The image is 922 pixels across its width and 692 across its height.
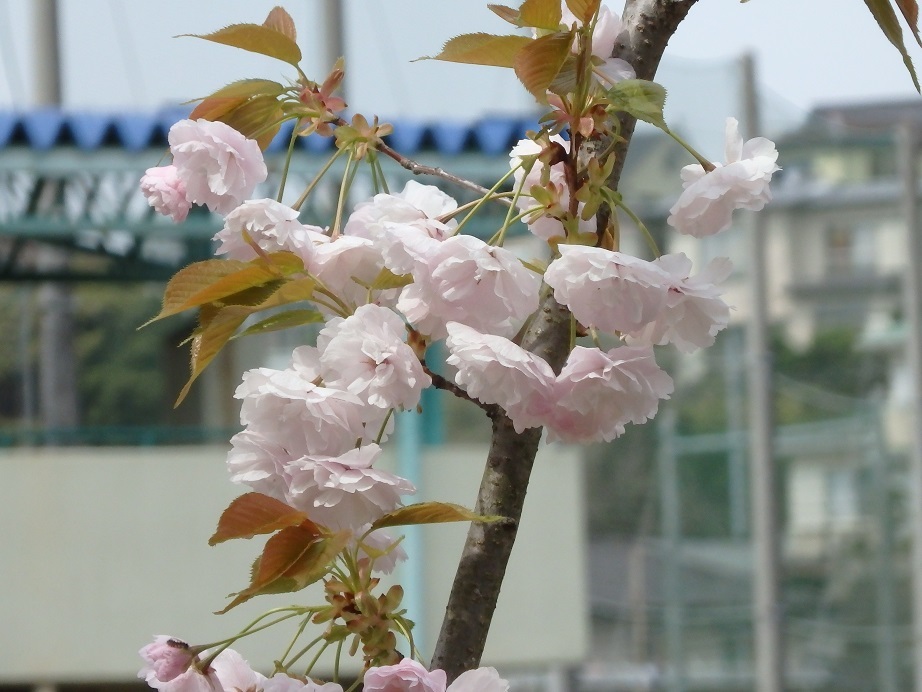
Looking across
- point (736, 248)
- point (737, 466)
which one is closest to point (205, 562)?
point (737, 466)

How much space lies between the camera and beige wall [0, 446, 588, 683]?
3578 millimetres

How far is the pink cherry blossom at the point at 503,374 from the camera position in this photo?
36 centimetres

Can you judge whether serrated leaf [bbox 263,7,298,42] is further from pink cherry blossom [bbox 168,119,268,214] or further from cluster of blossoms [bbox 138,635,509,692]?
cluster of blossoms [bbox 138,635,509,692]

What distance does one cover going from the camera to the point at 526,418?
0.37 meters

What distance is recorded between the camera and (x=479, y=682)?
37 centimetres

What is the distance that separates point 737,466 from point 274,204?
12.2 feet

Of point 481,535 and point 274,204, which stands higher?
point 274,204

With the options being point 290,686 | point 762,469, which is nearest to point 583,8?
point 290,686

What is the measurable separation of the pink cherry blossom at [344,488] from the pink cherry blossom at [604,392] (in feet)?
0.19

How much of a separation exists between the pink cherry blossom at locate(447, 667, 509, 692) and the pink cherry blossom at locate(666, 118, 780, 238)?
17cm

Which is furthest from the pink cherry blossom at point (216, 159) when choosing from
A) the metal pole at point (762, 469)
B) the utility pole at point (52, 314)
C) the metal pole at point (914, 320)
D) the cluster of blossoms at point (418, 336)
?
the utility pole at point (52, 314)

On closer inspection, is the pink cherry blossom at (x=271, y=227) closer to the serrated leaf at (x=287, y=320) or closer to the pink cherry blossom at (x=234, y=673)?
the serrated leaf at (x=287, y=320)

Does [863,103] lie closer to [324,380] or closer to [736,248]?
[736,248]

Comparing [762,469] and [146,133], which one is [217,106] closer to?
[146,133]
